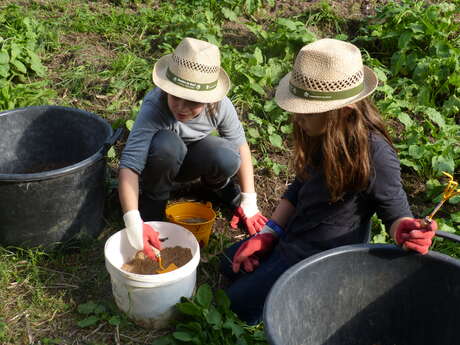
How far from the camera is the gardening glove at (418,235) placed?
184 centimetres

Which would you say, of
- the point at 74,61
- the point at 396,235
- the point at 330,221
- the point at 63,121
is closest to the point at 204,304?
the point at 330,221

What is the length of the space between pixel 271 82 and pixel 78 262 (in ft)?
5.58

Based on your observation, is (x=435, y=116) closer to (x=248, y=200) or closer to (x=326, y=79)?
(x=248, y=200)

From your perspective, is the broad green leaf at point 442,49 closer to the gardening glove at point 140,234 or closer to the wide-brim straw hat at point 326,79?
the wide-brim straw hat at point 326,79

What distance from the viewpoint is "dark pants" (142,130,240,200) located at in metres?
2.69

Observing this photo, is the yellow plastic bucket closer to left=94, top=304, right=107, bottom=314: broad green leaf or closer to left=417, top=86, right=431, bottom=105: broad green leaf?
left=94, top=304, right=107, bottom=314: broad green leaf

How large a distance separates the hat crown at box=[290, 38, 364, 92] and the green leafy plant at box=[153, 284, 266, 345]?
0.95 meters

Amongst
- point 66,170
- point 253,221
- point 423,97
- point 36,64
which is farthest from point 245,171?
point 36,64

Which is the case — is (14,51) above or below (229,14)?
below

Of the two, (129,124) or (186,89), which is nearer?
(186,89)

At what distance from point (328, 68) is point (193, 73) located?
692 mm

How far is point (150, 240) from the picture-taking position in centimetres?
246

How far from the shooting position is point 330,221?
2.27 meters

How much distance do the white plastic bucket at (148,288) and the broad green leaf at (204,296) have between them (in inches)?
2.0
